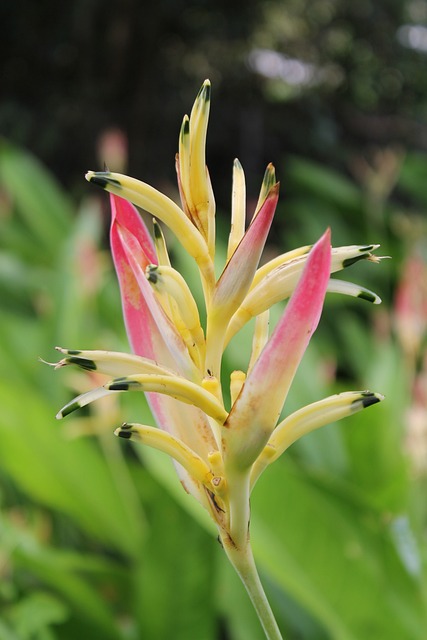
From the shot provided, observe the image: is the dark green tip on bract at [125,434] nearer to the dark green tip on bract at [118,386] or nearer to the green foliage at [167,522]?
the dark green tip on bract at [118,386]

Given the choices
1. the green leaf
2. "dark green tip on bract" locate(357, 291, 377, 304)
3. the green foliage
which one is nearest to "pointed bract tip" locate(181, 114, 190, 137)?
"dark green tip on bract" locate(357, 291, 377, 304)

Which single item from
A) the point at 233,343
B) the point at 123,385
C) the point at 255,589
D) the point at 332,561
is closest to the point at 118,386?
the point at 123,385

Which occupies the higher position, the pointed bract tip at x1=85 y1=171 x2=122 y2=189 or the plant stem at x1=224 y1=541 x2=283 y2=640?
the pointed bract tip at x1=85 y1=171 x2=122 y2=189

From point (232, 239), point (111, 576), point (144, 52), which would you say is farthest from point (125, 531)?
point (144, 52)

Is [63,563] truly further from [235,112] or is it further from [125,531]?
[235,112]

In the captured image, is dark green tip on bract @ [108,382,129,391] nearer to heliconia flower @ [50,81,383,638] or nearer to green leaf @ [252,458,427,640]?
heliconia flower @ [50,81,383,638]

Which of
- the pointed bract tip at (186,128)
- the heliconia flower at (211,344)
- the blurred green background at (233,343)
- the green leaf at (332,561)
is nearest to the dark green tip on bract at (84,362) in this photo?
the heliconia flower at (211,344)

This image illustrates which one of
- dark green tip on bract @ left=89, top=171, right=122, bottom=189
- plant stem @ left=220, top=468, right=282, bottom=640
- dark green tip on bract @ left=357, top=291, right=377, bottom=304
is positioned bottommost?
plant stem @ left=220, top=468, right=282, bottom=640
